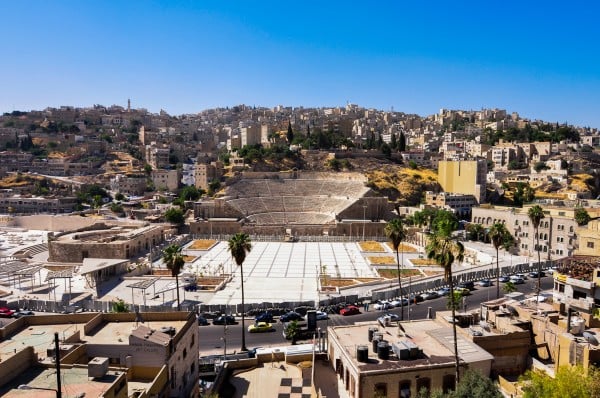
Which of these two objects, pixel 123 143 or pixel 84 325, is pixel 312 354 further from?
pixel 123 143

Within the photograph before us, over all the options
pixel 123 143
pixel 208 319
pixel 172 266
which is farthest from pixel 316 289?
pixel 123 143

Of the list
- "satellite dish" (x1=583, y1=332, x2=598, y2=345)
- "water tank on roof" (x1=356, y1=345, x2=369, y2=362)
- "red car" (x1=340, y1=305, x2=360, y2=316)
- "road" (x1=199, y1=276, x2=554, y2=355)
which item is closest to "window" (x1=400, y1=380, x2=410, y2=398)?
"water tank on roof" (x1=356, y1=345, x2=369, y2=362)

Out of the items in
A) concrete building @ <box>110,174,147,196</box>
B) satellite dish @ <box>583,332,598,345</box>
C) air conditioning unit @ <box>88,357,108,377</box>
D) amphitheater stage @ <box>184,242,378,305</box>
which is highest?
concrete building @ <box>110,174,147,196</box>

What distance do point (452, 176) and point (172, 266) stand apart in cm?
7624

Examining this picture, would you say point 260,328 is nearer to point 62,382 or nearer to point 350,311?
point 350,311

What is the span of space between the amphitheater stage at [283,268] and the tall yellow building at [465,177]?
33.4 metres

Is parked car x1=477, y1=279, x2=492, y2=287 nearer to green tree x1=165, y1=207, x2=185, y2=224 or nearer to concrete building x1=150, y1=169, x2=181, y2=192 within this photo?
green tree x1=165, y1=207, x2=185, y2=224

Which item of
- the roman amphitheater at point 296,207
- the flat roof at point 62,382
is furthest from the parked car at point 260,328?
the roman amphitheater at point 296,207

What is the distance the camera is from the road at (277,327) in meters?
28.3

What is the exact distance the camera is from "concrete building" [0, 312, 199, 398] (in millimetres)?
14133

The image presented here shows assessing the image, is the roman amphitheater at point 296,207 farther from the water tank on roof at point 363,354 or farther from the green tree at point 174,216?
the water tank on roof at point 363,354

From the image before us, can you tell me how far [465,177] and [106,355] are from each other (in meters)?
83.8

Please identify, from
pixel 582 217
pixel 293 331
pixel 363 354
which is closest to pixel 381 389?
pixel 363 354

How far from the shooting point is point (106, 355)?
17.3 m
